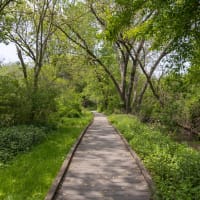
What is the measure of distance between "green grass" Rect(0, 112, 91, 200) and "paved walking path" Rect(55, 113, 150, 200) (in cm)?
42

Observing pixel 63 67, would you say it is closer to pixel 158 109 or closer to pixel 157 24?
pixel 158 109

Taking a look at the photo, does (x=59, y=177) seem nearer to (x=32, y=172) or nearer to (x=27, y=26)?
(x=32, y=172)

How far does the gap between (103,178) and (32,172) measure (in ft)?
6.18

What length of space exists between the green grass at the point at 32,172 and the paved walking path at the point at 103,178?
424 mm

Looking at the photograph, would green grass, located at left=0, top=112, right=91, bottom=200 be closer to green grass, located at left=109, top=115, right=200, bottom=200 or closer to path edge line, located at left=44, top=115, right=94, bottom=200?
path edge line, located at left=44, top=115, right=94, bottom=200

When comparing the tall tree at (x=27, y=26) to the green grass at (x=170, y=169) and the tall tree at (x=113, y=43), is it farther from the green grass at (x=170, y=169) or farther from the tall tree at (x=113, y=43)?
the green grass at (x=170, y=169)

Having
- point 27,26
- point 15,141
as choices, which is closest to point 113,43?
point 27,26

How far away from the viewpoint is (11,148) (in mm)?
10750

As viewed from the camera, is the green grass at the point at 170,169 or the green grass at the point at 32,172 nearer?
the green grass at the point at 170,169

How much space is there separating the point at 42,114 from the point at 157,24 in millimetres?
9501

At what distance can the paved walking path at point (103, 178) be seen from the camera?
21.3ft

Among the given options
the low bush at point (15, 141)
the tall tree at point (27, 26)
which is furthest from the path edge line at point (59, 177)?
the tall tree at point (27, 26)

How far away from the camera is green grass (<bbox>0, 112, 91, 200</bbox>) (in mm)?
6477

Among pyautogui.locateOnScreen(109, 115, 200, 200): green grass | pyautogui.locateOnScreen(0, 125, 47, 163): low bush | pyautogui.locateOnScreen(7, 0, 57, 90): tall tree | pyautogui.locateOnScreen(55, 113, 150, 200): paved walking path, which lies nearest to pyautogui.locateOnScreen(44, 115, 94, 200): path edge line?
pyautogui.locateOnScreen(55, 113, 150, 200): paved walking path
